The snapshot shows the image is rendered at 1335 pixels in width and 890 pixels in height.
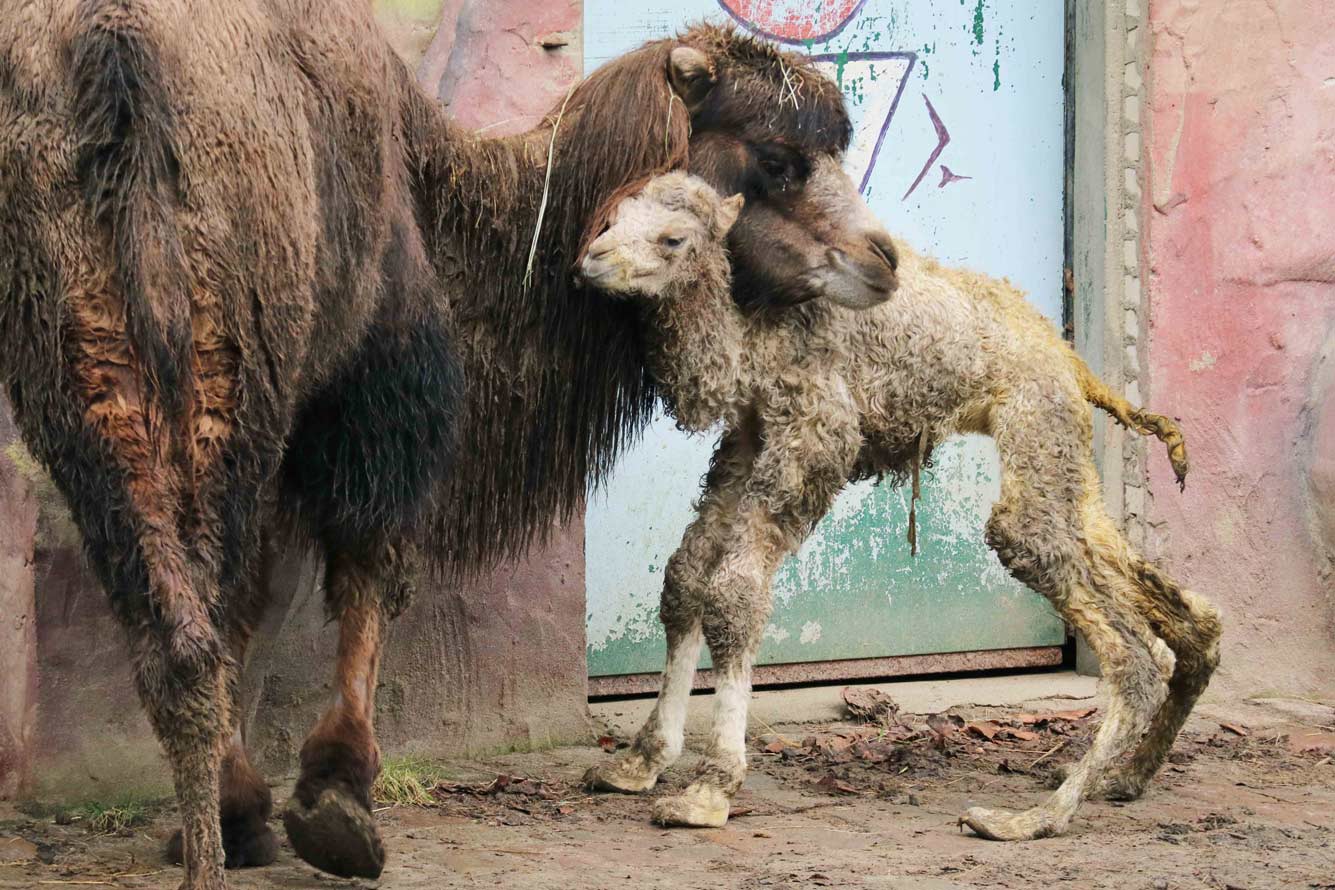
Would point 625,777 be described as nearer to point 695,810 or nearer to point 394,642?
point 695,810

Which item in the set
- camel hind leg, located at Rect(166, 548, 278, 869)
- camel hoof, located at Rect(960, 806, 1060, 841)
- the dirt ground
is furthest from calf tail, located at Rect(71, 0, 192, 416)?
camel hoof, located at Rect(960, 806, 1060, 841)

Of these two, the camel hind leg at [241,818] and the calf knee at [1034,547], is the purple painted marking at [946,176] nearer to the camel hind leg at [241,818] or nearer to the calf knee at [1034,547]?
the calf knee at [1034,547]

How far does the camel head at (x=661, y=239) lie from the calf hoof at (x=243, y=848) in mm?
1476

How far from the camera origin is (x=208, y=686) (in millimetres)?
2977

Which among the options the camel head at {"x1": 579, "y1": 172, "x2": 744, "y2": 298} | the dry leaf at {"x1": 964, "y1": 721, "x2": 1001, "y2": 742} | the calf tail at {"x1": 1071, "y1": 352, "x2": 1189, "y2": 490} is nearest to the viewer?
the camel head at {"x1": 579, "y1": 172, "x2": 744, "y2": 298}

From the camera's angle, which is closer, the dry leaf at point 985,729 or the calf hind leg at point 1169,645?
the calf hind leg at point 1169,645

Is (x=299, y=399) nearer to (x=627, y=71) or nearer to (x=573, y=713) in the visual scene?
(x=627, y=71)

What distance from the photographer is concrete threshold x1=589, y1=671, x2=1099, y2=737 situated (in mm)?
5422

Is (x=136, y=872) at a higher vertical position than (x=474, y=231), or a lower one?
lower

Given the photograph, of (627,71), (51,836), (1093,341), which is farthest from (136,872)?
(1093,341)

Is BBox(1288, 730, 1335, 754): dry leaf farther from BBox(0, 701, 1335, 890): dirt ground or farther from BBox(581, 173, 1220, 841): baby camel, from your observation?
BBox(581, 173, 1220, 841): baby camel

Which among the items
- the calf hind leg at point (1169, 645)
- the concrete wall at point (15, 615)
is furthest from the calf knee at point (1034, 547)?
the concrete wall at point (15, 615)

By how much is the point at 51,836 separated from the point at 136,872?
1.32 ft

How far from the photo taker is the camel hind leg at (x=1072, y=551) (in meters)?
4.25
